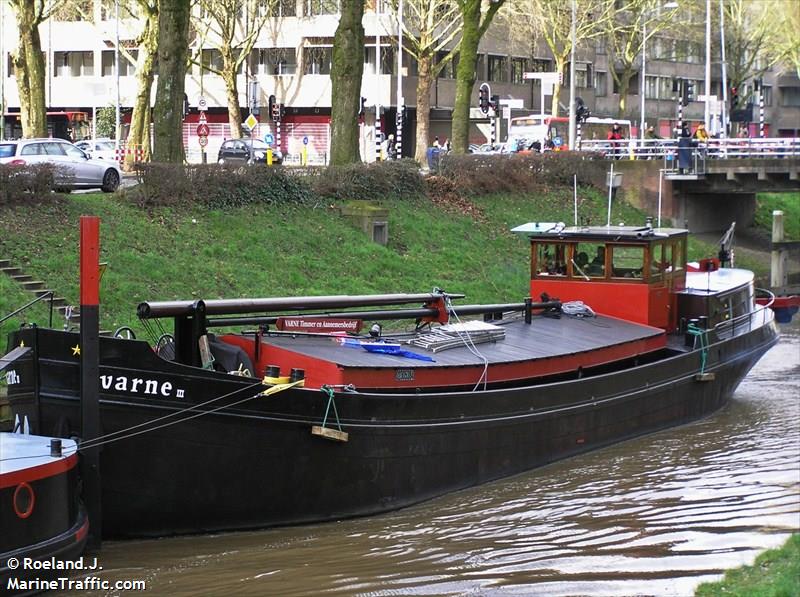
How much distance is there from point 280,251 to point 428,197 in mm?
8132

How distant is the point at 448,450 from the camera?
1569 cm

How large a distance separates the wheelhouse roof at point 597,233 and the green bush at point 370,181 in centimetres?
997

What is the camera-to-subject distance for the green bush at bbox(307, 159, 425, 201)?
30500 mm

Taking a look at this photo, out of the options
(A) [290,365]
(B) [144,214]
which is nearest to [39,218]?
(B) [144,214]

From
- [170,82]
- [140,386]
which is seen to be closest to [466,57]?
[170,82]

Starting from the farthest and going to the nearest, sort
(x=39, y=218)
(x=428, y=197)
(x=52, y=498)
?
(x=428, y=197) → (x=39, y=218) → (x=52, y=498)

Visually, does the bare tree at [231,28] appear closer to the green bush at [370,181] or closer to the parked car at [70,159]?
the green bush at [370,181]

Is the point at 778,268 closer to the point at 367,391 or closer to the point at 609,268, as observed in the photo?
the point at 609,268

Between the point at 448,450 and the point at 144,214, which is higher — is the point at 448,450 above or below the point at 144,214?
below

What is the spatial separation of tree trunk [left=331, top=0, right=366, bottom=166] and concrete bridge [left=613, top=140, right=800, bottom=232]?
13.7 m

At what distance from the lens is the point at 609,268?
2092cm

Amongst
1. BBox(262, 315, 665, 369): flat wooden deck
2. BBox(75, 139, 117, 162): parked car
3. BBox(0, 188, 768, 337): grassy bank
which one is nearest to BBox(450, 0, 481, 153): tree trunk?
BBox(0, 188, 768, 337): grassy bank

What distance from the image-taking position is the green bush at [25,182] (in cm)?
2338

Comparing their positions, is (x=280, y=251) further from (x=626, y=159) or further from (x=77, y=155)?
(x=626, y=159)
